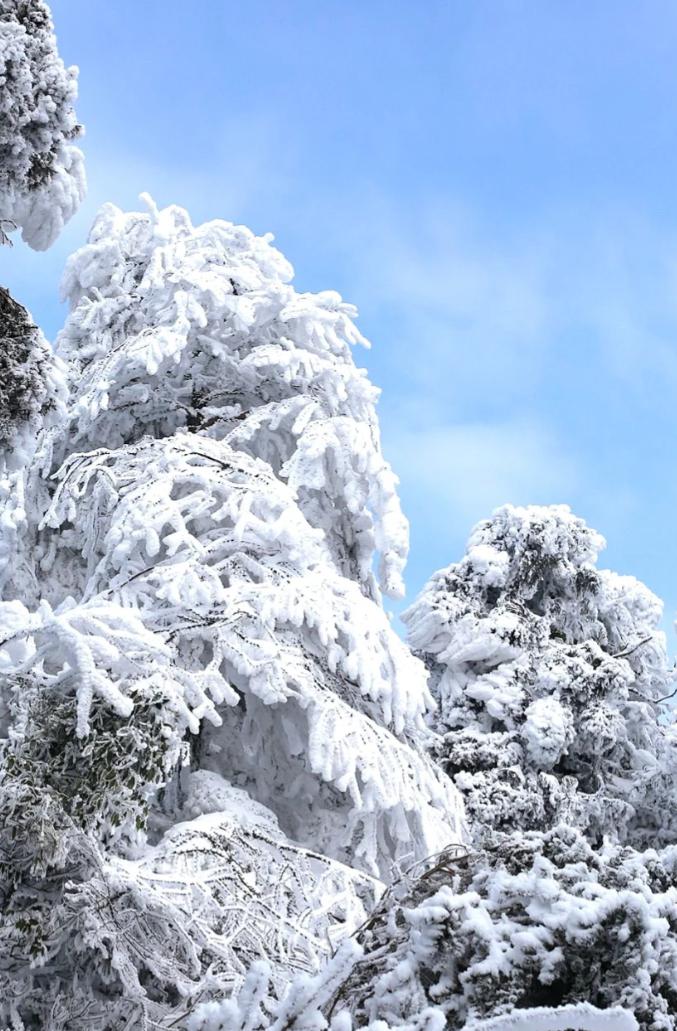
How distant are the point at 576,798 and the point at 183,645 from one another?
8848 millimetres

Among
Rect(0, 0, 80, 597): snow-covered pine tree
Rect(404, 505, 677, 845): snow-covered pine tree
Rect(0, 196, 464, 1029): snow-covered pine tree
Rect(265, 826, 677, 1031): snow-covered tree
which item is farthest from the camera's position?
Rect(404, 505, 677, 845): snow-covered pine tree

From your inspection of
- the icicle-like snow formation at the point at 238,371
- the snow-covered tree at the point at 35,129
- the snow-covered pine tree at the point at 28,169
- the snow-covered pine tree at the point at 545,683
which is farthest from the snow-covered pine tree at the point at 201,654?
the snow-covered pine tree at the point at 545,683

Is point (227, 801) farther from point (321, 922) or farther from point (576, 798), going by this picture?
point (576, 798)

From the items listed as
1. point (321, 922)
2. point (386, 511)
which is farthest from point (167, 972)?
point (386, 511)

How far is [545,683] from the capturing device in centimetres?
1570

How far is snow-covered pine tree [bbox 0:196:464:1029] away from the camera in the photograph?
580 cm

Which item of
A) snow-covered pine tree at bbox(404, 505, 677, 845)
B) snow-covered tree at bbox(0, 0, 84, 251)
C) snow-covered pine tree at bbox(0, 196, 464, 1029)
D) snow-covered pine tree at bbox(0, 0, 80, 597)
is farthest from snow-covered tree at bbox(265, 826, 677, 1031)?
snow-covered pine tree at bbox(404, 505, 677, 845)

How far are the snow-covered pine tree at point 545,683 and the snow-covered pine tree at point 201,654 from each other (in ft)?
17.6

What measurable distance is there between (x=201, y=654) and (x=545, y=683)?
8989 millimetres

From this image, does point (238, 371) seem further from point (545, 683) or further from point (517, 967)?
point (517, 967)

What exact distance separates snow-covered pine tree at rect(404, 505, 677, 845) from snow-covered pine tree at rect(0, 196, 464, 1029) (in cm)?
536

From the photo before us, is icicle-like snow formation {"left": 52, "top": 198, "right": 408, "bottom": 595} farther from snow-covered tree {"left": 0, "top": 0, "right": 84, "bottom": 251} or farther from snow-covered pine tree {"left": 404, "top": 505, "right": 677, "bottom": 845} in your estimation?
snow-covered pine tree {"left": 404, "top": 505, "right": 677, "bottom": 845}

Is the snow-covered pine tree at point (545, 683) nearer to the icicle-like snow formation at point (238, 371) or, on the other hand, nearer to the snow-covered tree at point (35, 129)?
the icicle-like snow formation at point (238, 371)

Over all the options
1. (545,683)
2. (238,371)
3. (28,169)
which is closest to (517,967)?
(28,169)
